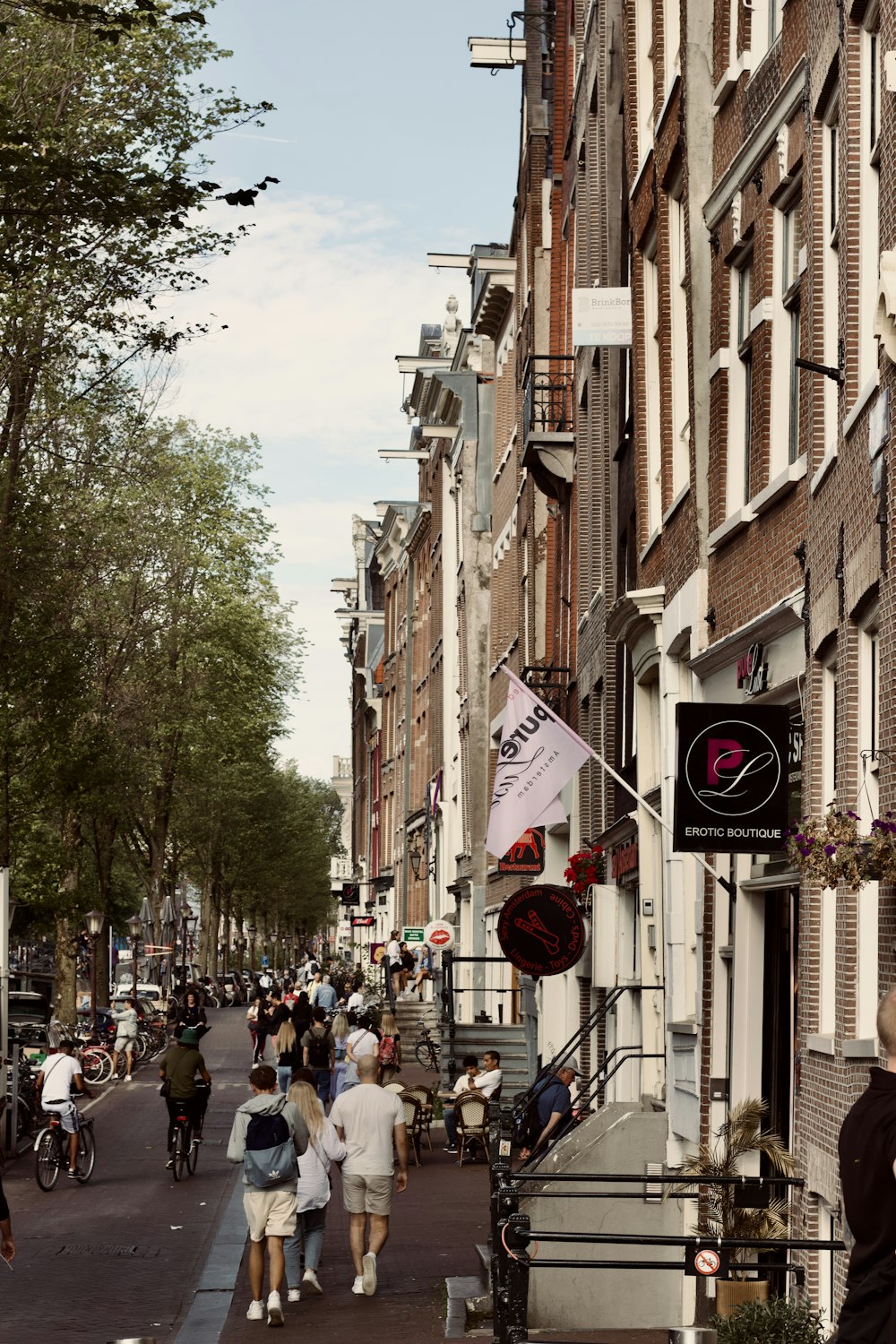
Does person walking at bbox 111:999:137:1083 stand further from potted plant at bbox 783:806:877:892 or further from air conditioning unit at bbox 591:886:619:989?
potted plant at bbox 783:806:877:892

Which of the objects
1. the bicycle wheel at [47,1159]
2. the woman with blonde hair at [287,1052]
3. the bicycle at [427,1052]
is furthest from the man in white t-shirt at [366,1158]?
the bicycle at [427,1052]

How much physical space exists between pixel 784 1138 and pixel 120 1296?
5.40m

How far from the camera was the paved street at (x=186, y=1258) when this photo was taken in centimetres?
1391

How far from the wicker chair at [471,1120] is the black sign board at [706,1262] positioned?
16.9 metres

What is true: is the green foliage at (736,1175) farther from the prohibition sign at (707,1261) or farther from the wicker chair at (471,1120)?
the wicker chair at (471,1120)

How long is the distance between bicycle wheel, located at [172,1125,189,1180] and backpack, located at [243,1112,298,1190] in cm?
947

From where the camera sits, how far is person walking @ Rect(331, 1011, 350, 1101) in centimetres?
2647

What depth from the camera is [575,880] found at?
956 inches

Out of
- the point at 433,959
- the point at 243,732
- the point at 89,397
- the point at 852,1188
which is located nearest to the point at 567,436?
the point at 89,397

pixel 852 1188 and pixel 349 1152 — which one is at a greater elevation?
pixel 852 1188

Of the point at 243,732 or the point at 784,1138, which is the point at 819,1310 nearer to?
the point at 784,1138

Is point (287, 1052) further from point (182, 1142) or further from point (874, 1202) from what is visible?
point (874, 1202)

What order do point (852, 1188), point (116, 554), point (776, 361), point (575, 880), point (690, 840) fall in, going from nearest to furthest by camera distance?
point (852, 1188), point (690, 840), point (776, 361), point (575, 880), point (116, 554)

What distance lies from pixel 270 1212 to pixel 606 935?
8.67 m
